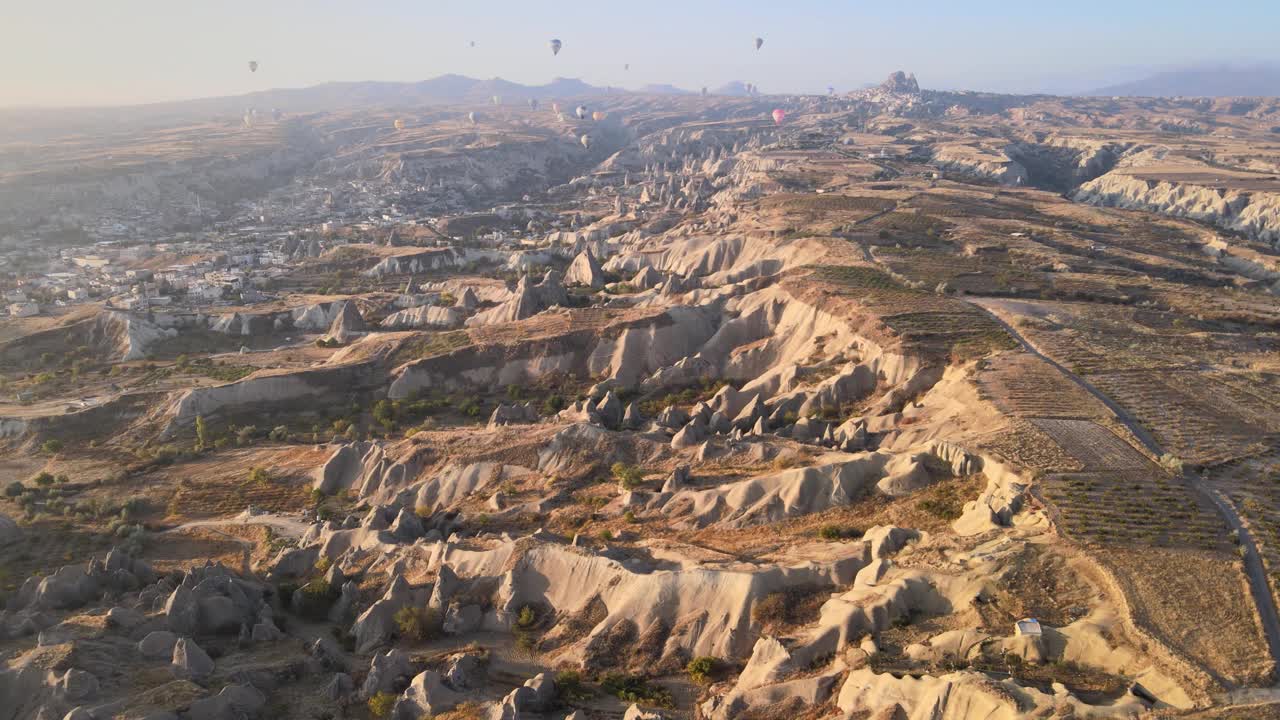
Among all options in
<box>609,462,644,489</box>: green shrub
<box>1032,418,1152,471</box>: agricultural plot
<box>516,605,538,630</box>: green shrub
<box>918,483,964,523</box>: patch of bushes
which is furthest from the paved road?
<box>516,605,538,630</box>: green shrub

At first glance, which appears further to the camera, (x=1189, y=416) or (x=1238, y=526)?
(x=1189, y=416)

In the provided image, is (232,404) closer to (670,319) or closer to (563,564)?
(670,319)

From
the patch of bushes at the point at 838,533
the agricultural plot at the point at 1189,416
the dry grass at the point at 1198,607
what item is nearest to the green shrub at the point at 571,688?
the patch of bushes at the point at 838,533

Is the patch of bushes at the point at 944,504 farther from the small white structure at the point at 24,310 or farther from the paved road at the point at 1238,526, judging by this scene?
the small white structure at the point at 24,310

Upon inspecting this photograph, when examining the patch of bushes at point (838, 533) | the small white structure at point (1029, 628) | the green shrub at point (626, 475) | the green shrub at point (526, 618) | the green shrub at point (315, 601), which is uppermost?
the small white structure at point (1029, 628)

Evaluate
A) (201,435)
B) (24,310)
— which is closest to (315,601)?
(201,435)

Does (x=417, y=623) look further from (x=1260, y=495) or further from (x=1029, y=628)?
Answer: (x=1260, y=495)

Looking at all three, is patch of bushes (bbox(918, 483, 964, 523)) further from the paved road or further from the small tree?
the small tree
